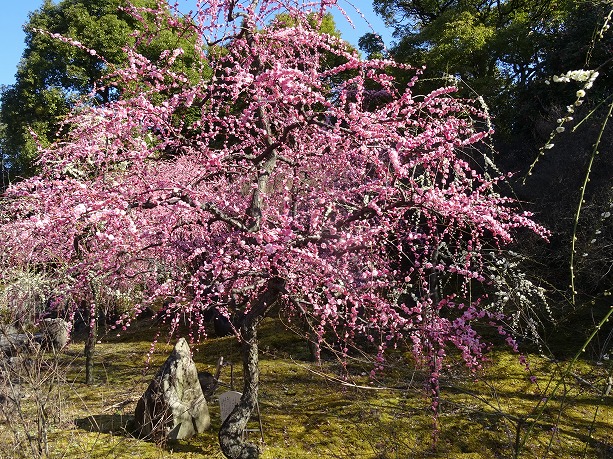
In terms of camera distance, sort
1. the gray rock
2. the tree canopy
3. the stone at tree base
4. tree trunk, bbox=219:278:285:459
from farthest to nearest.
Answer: the tree canopy < the gray rock < the stone at tree base < tree trunk, bbox=219:278:285:459

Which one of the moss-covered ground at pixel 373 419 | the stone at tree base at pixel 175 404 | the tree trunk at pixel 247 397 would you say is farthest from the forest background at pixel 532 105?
the stone at tree base at pixel 175 404

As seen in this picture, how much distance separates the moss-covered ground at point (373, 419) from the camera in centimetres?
459

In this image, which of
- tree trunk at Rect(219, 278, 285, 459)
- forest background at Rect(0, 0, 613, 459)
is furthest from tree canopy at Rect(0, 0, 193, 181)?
tree trunk at Rect(219, 278, 285, 459)

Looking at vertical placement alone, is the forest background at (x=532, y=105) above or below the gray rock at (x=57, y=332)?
above

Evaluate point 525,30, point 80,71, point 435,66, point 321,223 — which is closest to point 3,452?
point 321,223

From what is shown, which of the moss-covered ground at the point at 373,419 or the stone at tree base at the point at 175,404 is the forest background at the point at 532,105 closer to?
the moss-covered ground at the point at 373,419

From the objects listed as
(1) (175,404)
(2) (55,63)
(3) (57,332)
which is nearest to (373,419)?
(1) (175,404)

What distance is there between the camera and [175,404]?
501cm

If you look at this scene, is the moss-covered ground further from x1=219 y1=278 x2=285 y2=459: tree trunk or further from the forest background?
the forest background

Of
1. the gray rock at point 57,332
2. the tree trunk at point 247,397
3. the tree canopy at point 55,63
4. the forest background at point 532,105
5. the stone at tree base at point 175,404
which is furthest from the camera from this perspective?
the tree canopy at point 55,63

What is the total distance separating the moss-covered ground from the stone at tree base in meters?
0.14

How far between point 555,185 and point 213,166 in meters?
6.63

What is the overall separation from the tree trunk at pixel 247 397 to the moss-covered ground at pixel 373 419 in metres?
0.33

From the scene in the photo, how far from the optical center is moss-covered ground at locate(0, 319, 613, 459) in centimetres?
459
